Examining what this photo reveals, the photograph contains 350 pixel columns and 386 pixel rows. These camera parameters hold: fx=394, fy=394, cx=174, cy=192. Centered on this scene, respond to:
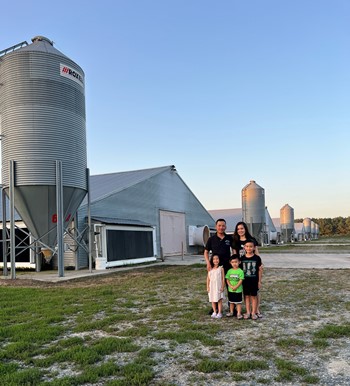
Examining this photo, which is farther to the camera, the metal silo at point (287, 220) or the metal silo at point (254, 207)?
the metal silo at point (287, 220)

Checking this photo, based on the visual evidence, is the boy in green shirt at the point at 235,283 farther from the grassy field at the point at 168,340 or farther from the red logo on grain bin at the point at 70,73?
the red logo on grain bin at the point at 70,73

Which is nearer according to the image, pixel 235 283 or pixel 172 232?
pixel 235 283

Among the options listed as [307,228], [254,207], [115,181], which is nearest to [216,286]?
[115,181]

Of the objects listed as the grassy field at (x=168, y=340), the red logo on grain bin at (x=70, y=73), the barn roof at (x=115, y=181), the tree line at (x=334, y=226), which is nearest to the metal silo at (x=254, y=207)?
the barn roof at (x=115, y=181)

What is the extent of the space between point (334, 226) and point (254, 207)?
382 feet

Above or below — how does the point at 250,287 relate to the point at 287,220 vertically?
below

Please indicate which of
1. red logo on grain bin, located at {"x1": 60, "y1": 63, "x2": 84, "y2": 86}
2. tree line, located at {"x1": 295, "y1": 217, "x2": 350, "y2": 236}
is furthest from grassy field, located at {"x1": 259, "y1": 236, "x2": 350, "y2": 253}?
tree line, located at {"x1": 295, "y1": 217, "x2": 350, "y2": 236}

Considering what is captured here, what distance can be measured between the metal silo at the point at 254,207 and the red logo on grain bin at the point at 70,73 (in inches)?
1262

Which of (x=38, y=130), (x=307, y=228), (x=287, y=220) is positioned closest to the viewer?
(x=38, y=130)

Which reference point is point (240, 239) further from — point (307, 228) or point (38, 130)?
point (307, 228)

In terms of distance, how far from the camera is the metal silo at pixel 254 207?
45.7 metres

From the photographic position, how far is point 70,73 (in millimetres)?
16562

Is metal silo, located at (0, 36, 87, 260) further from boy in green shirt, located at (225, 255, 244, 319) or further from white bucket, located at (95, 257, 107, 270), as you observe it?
boy in green shirt, located at (225, 255, 244, 319)

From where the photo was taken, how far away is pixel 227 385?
436 cm
